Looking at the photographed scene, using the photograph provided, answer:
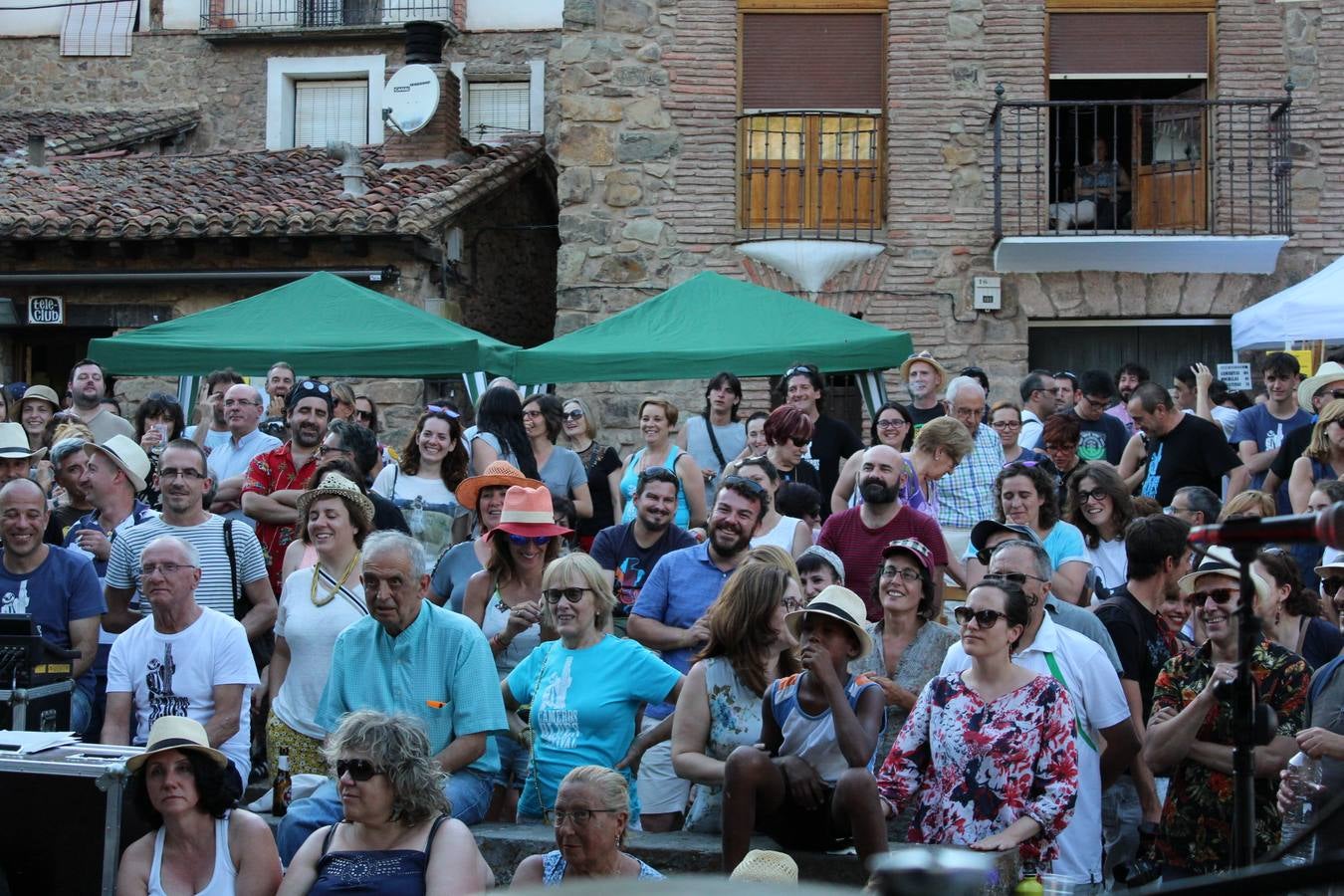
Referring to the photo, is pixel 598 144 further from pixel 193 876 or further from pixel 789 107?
pixel 193 876

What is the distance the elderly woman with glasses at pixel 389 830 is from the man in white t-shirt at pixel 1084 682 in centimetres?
173

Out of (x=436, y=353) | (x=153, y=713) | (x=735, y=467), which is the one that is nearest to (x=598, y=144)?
(x=436, y=353)

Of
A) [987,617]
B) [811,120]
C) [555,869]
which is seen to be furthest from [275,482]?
[811,120]

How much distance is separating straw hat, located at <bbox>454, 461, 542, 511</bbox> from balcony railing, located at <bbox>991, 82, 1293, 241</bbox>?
735 cm

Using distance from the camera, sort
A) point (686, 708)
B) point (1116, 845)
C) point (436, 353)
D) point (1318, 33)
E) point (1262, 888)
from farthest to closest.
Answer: point (1318, 33), point (436, 353), point (1116, 845), point (686, 708), point (1262, 888)

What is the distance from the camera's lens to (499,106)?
2116cm

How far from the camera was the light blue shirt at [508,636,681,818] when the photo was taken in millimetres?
5551

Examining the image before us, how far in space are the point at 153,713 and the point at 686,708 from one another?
2.06 metres

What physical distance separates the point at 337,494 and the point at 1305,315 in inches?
289

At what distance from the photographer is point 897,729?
18.5 feet

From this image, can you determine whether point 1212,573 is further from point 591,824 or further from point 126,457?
point 126,457

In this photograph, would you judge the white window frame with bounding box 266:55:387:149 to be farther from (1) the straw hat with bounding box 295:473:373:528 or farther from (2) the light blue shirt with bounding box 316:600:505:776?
(2) the light blue shirt with bounding box 316:600:505:776

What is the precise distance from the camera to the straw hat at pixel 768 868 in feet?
13.9

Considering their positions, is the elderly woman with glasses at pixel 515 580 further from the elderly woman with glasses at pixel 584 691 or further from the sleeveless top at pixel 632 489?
the sleeveless top at pixel 632 489
